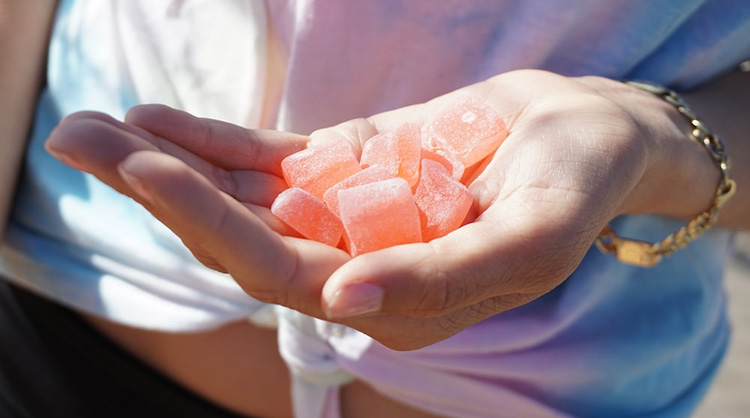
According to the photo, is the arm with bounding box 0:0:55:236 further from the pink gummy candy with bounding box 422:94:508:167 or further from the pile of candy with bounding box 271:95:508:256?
the pink gummy candy with bounding box 422:94:508:167

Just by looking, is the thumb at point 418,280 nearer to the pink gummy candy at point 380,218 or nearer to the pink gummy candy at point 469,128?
the pink gummy candy at point 380,218

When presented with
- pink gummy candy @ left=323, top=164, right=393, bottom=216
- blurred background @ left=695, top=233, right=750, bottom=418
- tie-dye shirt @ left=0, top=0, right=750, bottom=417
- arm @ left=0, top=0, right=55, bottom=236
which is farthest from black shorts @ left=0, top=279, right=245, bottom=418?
blurred background @ left=695, top=233, right=750, bottom=418

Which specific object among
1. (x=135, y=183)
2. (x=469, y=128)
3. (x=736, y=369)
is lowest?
(x=736, y=369)

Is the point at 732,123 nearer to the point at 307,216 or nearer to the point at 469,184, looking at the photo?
the point at 469,184

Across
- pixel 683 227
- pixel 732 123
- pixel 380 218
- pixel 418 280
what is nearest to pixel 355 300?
pixel 418 280

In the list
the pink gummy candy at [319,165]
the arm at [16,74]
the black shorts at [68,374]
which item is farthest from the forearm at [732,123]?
the arm at [16,74]
